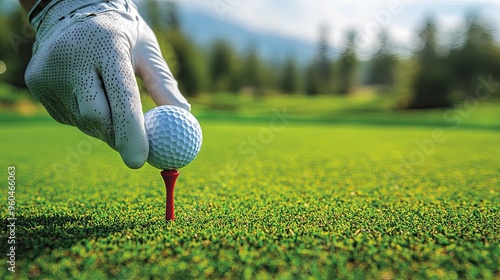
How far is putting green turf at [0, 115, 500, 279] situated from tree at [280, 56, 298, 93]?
5192cm

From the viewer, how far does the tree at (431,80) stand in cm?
2923

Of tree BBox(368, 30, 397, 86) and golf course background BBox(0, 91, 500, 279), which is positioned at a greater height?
golf course background BBox(0, 91, 500, 279)

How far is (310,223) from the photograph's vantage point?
256cm

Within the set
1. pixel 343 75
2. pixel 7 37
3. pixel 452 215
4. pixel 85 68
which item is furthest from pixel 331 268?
pixel 343 75

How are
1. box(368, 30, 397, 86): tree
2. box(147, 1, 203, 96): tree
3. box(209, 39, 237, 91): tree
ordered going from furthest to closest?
1. box(209, 39, 237, 91): tree
2. box(147, 1, 203, 96): tree
3. box(368, 30, 397, 86): tree

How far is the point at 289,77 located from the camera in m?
56.8

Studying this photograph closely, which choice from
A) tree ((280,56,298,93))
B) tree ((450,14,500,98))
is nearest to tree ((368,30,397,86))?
tree ((450,14,500,98))

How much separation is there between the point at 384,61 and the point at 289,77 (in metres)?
18.8

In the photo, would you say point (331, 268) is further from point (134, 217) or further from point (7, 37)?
point (7, 37)

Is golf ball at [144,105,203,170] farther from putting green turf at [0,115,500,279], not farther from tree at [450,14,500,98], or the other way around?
tree at [450,14,500,98]

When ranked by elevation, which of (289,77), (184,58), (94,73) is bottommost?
(289,77)

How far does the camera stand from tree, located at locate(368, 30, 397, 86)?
3612 cm

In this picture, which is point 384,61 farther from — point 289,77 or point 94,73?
point 94,73

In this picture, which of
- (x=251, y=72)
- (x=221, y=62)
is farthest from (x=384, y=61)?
(x=251, y=72)
